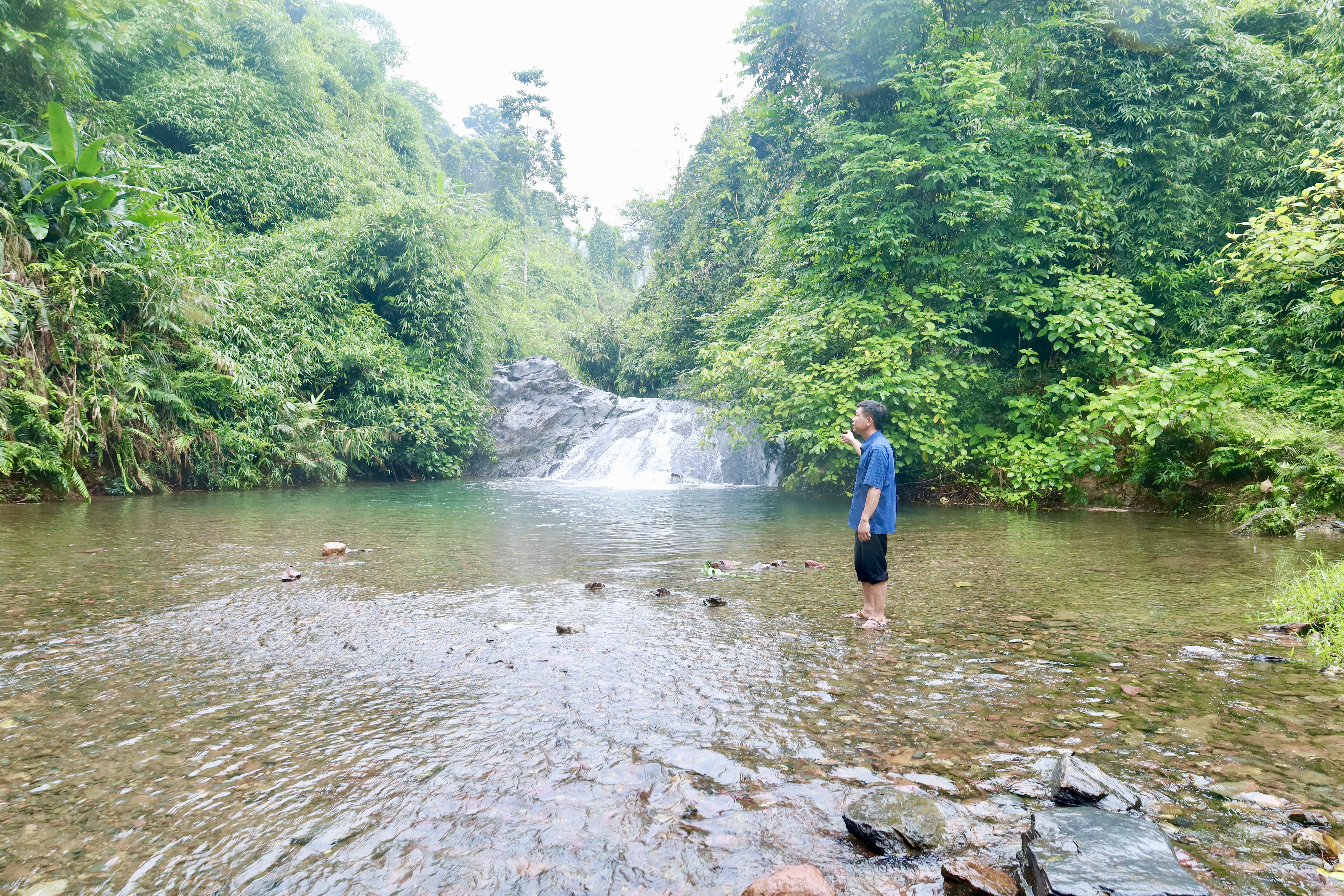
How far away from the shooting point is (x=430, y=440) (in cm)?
1906

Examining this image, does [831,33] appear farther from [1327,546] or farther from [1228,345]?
[1327,546]

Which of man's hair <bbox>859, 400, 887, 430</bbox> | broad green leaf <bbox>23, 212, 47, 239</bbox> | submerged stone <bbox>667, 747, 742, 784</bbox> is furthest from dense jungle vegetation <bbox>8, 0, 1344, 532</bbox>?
submerged stone <bbox>667, 747, 742, 784</bbox>

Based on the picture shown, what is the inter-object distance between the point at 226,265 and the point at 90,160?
16.2 ft

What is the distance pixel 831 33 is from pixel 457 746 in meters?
14.5

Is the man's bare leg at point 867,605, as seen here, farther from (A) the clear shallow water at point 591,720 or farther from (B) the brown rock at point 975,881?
(B) the brown rock at point 975,881

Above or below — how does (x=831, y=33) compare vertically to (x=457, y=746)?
above

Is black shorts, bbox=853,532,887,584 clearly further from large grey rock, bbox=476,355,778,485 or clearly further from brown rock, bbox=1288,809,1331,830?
large grey rock, bbox=476,355,778,485

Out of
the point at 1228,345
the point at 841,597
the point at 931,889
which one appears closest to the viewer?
the point at 931,889

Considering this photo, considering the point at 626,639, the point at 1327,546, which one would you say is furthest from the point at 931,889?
the point at 1327,546

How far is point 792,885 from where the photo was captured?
5.81 ft

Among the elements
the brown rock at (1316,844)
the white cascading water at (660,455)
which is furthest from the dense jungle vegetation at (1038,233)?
the brown rock at (1316,844)

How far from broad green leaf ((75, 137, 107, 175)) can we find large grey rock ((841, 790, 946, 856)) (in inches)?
575

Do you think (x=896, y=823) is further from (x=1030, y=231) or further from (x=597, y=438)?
(x=597, y=438)

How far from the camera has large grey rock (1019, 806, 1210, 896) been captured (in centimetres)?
165
